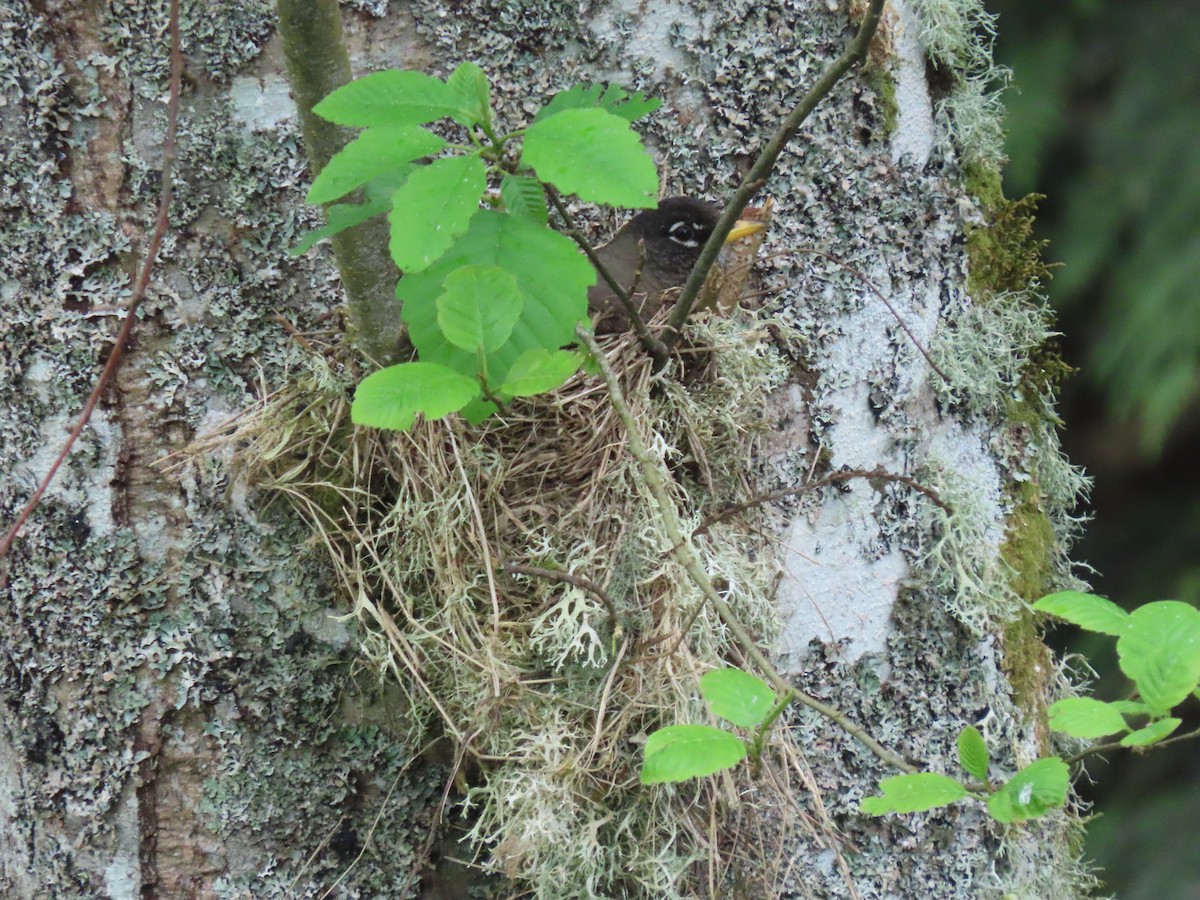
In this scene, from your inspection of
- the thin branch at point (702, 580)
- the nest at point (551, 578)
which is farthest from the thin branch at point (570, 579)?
the thin branch at point (702, 580)

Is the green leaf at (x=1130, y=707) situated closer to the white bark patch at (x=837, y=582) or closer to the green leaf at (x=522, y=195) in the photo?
the white bark patch at (x=837, y=582)

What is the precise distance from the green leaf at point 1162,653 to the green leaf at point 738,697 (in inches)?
13.7

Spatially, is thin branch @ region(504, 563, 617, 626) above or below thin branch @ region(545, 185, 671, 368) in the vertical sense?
below

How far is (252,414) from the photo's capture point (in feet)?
5.03

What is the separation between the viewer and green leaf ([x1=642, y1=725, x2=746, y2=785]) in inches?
41.6

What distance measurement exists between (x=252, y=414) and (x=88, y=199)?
37 centimetres

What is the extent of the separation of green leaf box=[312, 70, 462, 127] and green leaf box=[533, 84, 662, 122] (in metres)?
0.13

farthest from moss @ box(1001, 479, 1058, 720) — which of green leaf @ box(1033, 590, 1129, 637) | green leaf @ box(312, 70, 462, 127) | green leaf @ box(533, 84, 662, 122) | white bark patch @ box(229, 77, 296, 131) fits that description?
white bark patch @ box(229, 77, 296, 131)

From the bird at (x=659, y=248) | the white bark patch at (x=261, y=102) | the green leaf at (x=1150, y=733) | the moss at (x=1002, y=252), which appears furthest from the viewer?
the moss at (x=1002, y=252)

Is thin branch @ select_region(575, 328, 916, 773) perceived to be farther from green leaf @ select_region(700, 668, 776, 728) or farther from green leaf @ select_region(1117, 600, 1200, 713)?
green leaf @ select_region(1117, 600, 1200, 713)

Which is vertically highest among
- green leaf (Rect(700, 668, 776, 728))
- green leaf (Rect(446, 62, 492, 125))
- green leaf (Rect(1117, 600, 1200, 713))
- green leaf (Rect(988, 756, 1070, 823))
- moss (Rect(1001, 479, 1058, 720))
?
green leaf (Rect(446, 62, 492, 125))

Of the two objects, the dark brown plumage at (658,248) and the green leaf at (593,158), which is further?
the dark brown plumage at (658,248)

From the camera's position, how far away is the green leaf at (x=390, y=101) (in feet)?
3.87

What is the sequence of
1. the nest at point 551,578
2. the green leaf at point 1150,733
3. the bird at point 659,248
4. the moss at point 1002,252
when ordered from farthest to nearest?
1. the moss at point 1002,252
2. the bird at point 659,248
3. the nest at point 551,578
4. the green leaf at point 1150,733
